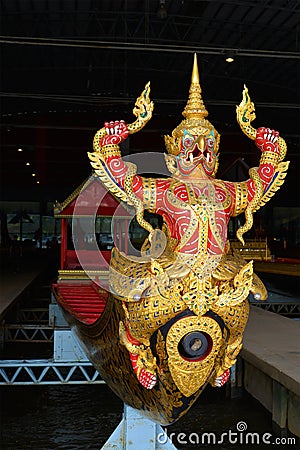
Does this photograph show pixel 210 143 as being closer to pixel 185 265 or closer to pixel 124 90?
pixel 185 265

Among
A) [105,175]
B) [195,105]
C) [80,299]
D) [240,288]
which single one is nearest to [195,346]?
[240,288]

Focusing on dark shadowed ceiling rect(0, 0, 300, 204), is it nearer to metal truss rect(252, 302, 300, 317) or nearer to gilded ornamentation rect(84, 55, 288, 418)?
metal truss rect(252, 302, 300, 317)

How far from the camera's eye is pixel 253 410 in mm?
5961

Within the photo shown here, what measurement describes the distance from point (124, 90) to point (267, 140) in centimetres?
1008

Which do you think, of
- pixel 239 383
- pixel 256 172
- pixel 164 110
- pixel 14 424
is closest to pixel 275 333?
pixel 239 383

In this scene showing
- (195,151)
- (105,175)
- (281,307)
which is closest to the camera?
(105,175)

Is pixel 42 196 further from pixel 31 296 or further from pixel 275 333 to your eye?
pixel 275 333

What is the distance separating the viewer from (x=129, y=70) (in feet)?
40.8

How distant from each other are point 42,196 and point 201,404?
16155mm

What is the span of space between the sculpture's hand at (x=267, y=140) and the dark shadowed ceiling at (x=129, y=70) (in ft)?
17.1

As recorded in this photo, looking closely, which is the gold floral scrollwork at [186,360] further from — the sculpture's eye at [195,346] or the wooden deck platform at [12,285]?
the wooden deck platform at [12,285]

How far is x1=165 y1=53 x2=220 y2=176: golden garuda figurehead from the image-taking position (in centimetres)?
275

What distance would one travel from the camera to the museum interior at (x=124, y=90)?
28.0ft

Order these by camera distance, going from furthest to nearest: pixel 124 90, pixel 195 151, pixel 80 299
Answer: pixel 124 90 < pixel 80 299 < pixel 195 151
